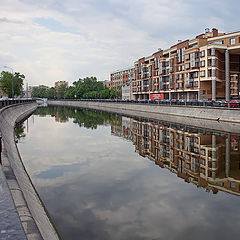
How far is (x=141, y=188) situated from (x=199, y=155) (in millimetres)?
10355

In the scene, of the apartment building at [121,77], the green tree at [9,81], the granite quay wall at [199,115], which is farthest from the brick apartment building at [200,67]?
the green tree at [9,81]

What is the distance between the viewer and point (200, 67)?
72562mm

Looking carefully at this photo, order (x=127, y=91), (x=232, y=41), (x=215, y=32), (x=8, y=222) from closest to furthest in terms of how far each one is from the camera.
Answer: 1. (x=8, y=222)
2. (x=232, y=41)
3. (x=215, y=32)
4. (x=127, y=91)

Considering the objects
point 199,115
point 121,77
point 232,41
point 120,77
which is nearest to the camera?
point 199,115

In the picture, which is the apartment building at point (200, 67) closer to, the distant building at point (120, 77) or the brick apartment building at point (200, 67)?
the brick apartment building at point (200, 67)

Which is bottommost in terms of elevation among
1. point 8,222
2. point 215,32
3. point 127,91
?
point 8,222

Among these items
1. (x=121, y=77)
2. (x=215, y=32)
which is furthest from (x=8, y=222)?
(x=121, y=77)

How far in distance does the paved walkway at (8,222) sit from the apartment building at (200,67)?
6644 centimetres

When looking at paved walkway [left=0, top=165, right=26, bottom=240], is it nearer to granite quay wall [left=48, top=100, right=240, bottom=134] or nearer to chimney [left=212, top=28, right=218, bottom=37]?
granite quay wall [left=48, top=100, right=240, bottom=134]

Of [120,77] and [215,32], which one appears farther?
[120,77]

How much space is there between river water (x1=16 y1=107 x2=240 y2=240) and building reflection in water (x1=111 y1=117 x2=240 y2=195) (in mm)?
58

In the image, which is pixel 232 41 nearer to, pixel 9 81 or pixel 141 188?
pixel 141 188

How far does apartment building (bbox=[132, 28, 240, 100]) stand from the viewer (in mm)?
68375

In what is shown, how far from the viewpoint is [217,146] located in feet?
89.4
